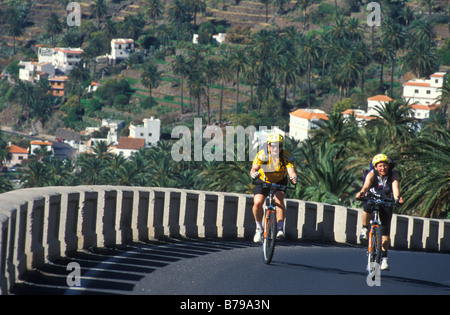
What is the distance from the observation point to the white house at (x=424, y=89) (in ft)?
479

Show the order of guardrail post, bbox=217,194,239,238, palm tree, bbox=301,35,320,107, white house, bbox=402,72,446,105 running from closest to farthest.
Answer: guardrail post, bbox=217,194,239,238 < white house, bbox=402,72,446,105 < palm tree, bbox=301,35,320,107

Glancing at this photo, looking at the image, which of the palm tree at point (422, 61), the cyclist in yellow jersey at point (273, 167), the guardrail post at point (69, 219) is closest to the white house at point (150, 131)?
the palm tree at point (422, 61)

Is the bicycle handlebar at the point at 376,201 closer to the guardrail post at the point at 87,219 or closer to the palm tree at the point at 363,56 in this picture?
the guardrail post at the point at 87,219

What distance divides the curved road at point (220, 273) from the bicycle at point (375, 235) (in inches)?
11.1

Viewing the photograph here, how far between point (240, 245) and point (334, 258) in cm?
212

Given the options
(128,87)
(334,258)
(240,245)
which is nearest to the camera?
(334,258)

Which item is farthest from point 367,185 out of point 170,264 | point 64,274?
point 64,274

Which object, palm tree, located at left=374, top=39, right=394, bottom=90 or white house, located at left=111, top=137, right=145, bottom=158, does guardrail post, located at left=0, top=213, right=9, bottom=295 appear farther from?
palm tree, located at left=374, top=39, right=394, bottom=90

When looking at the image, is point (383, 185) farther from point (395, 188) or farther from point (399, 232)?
point (399, 232)

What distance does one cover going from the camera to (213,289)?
37.6 feet

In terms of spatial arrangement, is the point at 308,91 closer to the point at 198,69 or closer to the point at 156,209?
the point at 198,69

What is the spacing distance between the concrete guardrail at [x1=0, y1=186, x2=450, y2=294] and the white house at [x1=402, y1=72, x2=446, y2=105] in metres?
125

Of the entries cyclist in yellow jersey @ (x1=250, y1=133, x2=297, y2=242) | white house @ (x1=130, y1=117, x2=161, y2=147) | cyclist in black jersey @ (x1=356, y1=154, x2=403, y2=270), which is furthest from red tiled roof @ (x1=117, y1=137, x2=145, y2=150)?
cyclist in black jersey @ (x1=356, y1=154, x2=403, y2=270)

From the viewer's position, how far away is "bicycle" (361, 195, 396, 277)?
12961 millimetres
